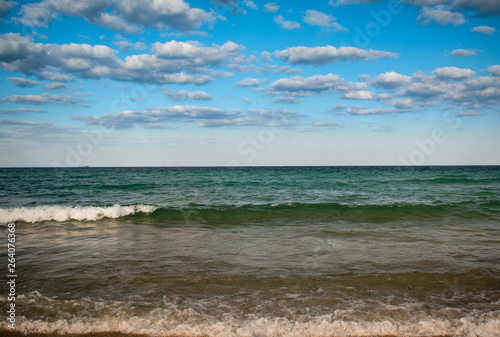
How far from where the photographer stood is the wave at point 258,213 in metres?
12.7

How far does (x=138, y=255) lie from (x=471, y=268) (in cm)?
720

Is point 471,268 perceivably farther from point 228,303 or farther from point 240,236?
point 240,236

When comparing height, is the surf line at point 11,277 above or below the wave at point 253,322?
below

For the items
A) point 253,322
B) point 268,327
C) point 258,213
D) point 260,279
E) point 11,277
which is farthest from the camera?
point 258,213

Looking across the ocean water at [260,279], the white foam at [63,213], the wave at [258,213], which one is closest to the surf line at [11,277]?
the ocean water at [260,279]

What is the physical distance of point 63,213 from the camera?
1341 cm

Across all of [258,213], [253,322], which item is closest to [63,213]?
[258,213]

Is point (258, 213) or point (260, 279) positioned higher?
point (260, 279)

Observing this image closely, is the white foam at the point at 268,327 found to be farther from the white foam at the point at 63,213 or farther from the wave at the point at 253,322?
the white foam at the point at 63,213

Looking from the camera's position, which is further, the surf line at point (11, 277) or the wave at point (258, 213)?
the wave at point (258, 213)

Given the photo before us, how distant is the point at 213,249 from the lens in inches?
306

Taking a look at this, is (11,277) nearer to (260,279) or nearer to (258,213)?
(260,279)

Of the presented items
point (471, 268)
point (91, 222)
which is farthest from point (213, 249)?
point (91, 222)

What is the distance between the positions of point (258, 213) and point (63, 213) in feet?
28.8
